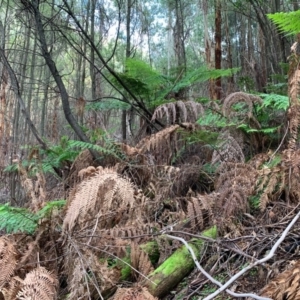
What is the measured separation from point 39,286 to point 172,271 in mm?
638

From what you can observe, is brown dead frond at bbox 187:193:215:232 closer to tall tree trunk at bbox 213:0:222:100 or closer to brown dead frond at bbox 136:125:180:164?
brown dead frond at bbox 136:125:180:164

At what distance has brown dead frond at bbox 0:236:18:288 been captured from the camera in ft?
6.09

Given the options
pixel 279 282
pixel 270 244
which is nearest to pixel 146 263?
pixel 270 244

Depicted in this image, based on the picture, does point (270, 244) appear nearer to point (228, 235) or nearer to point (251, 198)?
point (228, 235)

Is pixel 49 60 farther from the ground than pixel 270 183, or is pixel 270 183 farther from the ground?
pixel 49 60

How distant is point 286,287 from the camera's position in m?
1.24

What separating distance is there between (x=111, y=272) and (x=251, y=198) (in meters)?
0.92

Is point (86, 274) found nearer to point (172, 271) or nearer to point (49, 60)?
point (172, 271)

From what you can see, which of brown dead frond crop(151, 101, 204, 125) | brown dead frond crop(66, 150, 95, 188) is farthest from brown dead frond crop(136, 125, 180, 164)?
brown dead frond crop(66, 150, 95, 188)

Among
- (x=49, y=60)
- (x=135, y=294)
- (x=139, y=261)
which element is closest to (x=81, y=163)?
(x=49, y=60)

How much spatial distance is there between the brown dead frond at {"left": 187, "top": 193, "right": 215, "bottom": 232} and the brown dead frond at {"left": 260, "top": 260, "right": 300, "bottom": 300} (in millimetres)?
692

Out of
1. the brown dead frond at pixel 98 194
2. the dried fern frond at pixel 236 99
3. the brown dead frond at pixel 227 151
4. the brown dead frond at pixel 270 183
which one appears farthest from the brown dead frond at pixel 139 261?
the dried fern frond at pixel 236 99

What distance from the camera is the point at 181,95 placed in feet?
16.0

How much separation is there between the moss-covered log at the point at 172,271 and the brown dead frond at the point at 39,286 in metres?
0.45
